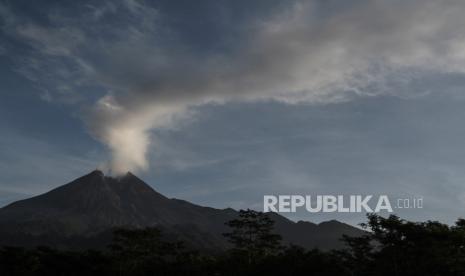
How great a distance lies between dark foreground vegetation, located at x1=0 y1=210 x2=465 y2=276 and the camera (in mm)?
50875

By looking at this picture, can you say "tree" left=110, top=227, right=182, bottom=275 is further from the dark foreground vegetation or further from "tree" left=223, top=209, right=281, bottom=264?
"tree" left=223, top=209, right=281, bottom=264

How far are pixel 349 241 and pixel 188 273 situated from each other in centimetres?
1955

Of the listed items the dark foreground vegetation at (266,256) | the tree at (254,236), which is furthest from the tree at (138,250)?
the tree at (254,236)

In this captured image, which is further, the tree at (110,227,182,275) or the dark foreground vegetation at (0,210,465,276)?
the tree at (110,227,182,275)

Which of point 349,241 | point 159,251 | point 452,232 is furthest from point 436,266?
point 159,251

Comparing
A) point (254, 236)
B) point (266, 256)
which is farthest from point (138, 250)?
point (266, 256)

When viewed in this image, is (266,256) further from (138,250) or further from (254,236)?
(138,250)

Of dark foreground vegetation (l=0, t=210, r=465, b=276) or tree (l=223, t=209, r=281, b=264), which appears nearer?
dark foreground vegetation (l=0, t=210, r=465, b=276)

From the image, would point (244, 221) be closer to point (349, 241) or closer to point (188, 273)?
point (188, 273)

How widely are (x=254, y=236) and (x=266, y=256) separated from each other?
228 inches

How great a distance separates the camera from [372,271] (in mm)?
55531

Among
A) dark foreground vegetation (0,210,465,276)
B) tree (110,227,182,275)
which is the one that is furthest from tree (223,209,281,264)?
tree (110,227,182,275)

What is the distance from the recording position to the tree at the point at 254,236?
226 ft

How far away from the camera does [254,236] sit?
71.1 metres
